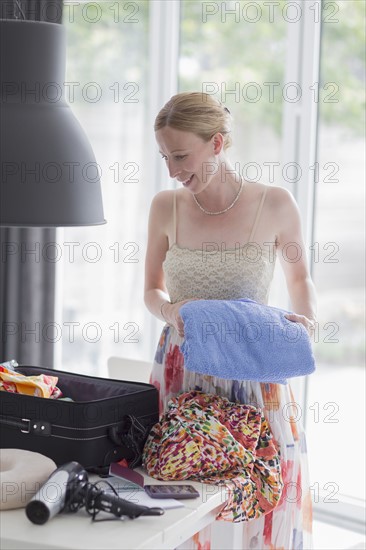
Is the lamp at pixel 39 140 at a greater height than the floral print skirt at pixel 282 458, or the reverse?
the lamp at pixel 39 140

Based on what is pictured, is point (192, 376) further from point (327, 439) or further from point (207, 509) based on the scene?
point (327, 439)

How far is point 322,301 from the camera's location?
309 cm

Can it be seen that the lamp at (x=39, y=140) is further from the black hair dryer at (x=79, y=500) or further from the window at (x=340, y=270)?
the window at (x=340, y=270)

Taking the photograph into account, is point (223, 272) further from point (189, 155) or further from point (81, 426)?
point (81, 426)

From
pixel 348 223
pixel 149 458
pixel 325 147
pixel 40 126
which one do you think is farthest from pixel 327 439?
pixel 40 126

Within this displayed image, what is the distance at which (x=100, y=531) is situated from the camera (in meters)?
1.44

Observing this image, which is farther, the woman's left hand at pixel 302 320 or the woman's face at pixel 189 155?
the woman's face at pixel 189 155

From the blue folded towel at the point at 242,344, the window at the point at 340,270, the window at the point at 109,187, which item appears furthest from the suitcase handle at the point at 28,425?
the window at the point at 109,187

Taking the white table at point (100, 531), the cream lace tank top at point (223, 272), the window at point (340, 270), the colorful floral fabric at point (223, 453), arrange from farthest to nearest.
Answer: the window at point (340, 270), the cream lace tank top at point (223, 272), the colorful floral fabric at point (223, 453), the white table at point (100, 531)

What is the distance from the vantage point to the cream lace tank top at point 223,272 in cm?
209

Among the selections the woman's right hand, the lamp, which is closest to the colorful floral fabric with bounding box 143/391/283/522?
the woman's right hand

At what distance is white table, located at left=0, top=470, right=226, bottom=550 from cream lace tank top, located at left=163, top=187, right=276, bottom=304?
2.17 feet

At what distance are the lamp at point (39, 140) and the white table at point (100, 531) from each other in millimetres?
562

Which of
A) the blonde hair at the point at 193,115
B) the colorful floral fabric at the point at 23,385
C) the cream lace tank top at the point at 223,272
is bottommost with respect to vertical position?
the colorful floral fabric at the point at 23,385
